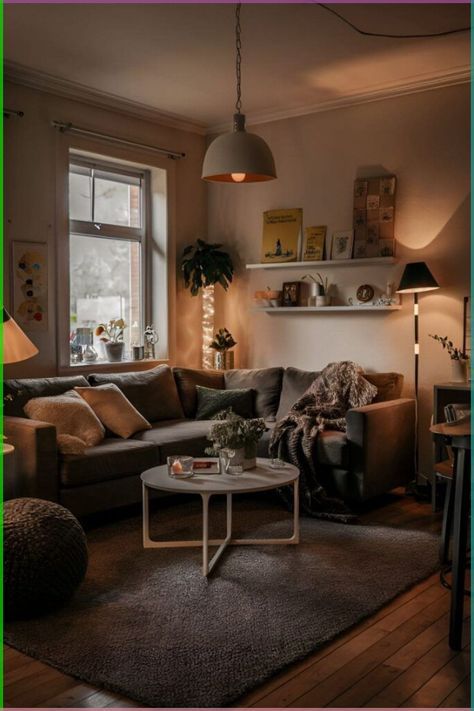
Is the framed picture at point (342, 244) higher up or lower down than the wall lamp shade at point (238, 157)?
lower down

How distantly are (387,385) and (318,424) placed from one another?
0.64 m

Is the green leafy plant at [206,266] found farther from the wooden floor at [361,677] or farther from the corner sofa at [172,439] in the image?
the wooden floor at [361,677]

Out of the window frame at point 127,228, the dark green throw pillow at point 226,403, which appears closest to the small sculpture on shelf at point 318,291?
the dark green throw pillow at point 226,403

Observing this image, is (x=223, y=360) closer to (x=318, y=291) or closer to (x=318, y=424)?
(x=318, y=291)

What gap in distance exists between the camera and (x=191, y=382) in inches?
225

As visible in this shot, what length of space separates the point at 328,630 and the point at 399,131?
3.65 meters

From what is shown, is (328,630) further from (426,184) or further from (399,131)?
(399,131)

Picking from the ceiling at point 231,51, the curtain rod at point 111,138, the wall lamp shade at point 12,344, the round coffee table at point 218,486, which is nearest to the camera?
the round coffee table at point 218,486

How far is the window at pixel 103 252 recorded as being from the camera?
18.1ft

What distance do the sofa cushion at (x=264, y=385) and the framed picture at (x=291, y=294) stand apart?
56 cm

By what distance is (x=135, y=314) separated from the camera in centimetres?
610

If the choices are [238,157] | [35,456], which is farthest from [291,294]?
[35,456]

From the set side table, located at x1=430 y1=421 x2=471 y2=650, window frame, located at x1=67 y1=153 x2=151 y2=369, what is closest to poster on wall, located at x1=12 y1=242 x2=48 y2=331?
window frame, located at x1=67 y1=153 x2=151 y2=369

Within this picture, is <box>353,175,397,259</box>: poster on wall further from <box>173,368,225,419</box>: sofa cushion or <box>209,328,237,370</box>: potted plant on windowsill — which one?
<box>173,368,225,419</box>: sofa cushion
